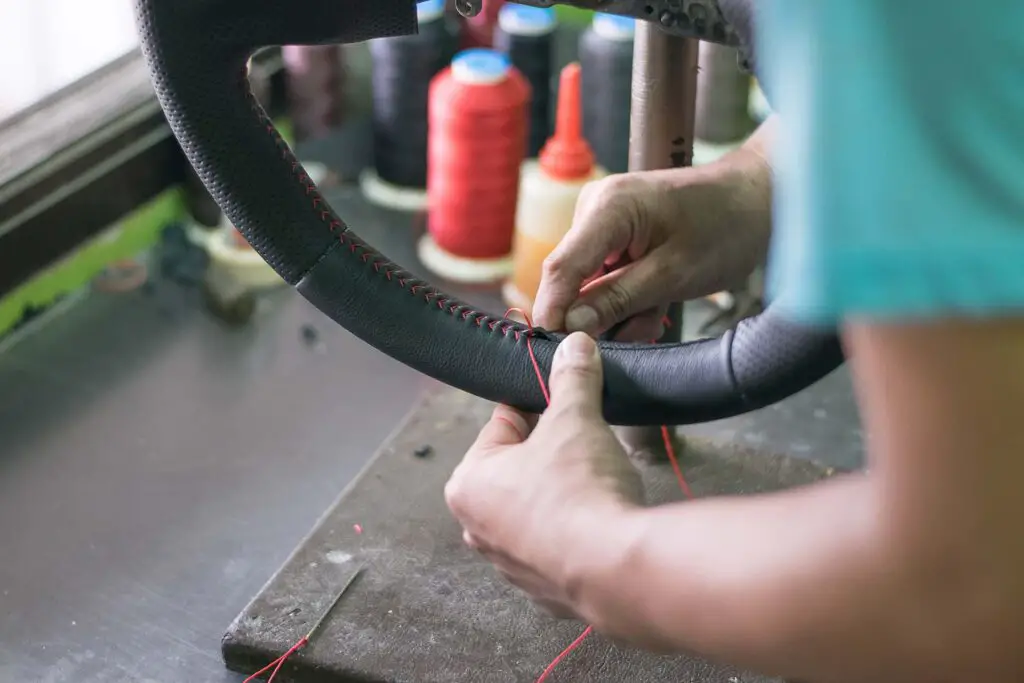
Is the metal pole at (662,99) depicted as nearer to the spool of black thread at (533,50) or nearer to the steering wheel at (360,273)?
the steering wheel at (360,273)

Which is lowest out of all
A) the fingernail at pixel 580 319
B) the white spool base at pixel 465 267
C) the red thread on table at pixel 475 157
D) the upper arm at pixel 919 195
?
the white spool base at pixel 465 267

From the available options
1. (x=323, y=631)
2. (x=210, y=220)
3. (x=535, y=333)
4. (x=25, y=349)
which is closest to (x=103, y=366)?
(x=25, y=349)

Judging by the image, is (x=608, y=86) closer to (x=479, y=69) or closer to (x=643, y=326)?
(x=479, y=69)

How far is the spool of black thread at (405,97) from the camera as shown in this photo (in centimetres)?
126

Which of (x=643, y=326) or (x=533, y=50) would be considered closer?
(x=643, y=326)

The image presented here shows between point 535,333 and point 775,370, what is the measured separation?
0.14 metres

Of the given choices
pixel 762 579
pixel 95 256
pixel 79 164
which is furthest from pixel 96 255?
pixel 762 579

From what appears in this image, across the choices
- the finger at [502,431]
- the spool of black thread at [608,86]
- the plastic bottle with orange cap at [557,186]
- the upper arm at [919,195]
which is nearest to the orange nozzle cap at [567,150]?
the plastic bottle with orange cap at [557,186]

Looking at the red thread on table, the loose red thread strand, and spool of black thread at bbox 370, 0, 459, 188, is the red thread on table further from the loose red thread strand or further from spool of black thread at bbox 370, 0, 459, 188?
the loose red thread strand

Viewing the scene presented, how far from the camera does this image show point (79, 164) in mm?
1055

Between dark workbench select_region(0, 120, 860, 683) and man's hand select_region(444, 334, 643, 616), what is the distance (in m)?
0.28

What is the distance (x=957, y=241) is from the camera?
0.94ft

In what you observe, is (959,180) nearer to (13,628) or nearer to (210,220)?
(13,628)

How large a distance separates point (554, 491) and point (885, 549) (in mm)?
163
